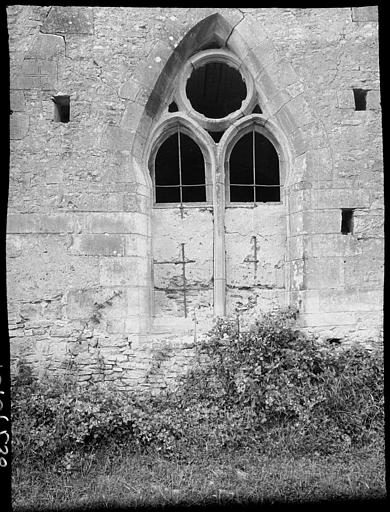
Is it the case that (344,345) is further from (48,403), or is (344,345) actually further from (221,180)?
(48,403)

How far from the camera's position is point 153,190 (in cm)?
618

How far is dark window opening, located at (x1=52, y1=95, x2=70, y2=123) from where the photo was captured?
579cm

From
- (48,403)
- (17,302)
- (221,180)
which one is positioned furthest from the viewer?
(221,180)

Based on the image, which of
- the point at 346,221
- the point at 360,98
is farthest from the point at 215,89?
the point at 346,221

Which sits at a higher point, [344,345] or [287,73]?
[287,73]

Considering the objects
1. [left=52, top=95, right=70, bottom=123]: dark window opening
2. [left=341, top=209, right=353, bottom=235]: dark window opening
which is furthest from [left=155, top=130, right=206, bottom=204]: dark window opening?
[left=341, top=209, right=353, bottom=235]: dark window opening

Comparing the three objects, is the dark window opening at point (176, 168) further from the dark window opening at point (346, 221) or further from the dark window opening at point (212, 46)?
the dark window opening at point (346, 221)

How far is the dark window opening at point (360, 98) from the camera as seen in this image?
598 cm

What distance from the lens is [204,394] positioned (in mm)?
5414

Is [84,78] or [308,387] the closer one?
[308,387]

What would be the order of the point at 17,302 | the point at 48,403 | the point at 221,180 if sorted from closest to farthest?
the point at 48,403, the point at 17,302, the point at 221,180

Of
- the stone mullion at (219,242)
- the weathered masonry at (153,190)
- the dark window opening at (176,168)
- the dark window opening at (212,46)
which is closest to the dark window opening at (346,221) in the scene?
the weathered masonry at (153,190)

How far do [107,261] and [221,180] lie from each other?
1816mm

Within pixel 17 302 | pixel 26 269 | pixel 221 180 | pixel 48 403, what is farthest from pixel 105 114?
pixel 48 403
